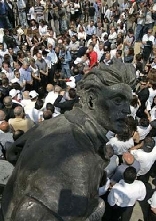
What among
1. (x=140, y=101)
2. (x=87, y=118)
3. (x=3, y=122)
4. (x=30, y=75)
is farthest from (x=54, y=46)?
(x=87, y=118)

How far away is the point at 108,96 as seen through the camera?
2.18m

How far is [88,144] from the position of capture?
6.50 feet

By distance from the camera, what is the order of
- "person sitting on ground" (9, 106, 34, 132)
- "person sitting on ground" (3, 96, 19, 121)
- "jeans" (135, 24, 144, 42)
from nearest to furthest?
"person sitting on ground" (9, 106, 34, 132)
"person sitting on ground" (3, 96, 19, 121)
"jeans" (135, 24, 144, 42)

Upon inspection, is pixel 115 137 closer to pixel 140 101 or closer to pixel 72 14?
pixel 140 101

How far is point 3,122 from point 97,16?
15.0 metres

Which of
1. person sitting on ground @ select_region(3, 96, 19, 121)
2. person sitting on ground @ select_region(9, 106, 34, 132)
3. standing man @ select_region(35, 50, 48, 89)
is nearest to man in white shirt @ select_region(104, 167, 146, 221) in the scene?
person sitting on ground @ select_region(9, 106, 34, 132)

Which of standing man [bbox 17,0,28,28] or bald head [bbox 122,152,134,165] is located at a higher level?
bald head [bbox 122,152,134,165]

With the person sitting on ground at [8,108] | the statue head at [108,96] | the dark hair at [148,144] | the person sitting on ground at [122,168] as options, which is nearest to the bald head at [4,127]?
the person sitting on ground at [8,108]

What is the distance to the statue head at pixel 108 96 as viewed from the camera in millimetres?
2184

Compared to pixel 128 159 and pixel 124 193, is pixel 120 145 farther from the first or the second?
pixel 124 193

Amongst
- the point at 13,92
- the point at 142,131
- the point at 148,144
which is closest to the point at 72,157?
the point at 148,144

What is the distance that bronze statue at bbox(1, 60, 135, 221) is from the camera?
5.50 ft

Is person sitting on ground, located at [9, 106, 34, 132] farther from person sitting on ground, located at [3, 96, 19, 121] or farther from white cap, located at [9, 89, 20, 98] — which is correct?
white cap, located at [9, 89, 20, 98]

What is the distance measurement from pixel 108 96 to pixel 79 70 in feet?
32.2
